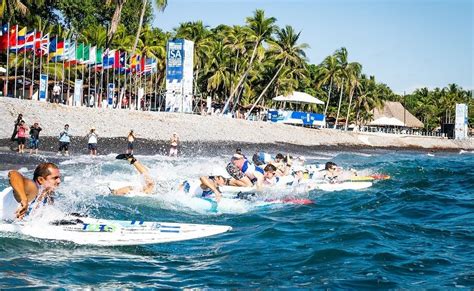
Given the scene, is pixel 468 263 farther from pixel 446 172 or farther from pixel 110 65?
pixel 110 65

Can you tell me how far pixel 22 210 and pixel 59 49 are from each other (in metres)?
30.0

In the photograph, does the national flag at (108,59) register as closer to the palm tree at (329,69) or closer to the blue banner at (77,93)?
the blue banner at (77,93)

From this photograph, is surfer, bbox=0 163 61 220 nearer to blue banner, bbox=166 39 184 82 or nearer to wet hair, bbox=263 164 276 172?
wet hair, bbox=263 164 276 172

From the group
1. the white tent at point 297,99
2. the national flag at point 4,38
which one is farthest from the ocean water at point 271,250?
the white tent at point 297,99

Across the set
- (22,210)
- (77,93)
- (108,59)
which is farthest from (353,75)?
(22,210)

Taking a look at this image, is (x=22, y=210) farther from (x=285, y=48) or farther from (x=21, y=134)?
(x=285, y=48)

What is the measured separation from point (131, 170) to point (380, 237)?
13809mm

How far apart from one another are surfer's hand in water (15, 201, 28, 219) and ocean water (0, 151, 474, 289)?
1.42 feet

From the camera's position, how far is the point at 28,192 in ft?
27.6

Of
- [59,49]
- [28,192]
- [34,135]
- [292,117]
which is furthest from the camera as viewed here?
[292,117]

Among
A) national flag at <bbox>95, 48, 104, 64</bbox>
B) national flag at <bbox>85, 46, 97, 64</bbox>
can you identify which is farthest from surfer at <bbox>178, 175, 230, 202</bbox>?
national flag at <bbox>95, 48, 104, 64</bbox>

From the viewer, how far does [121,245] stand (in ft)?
30.6

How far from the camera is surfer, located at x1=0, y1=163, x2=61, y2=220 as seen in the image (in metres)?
8.20

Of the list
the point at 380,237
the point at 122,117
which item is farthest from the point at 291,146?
the point at 380,237
